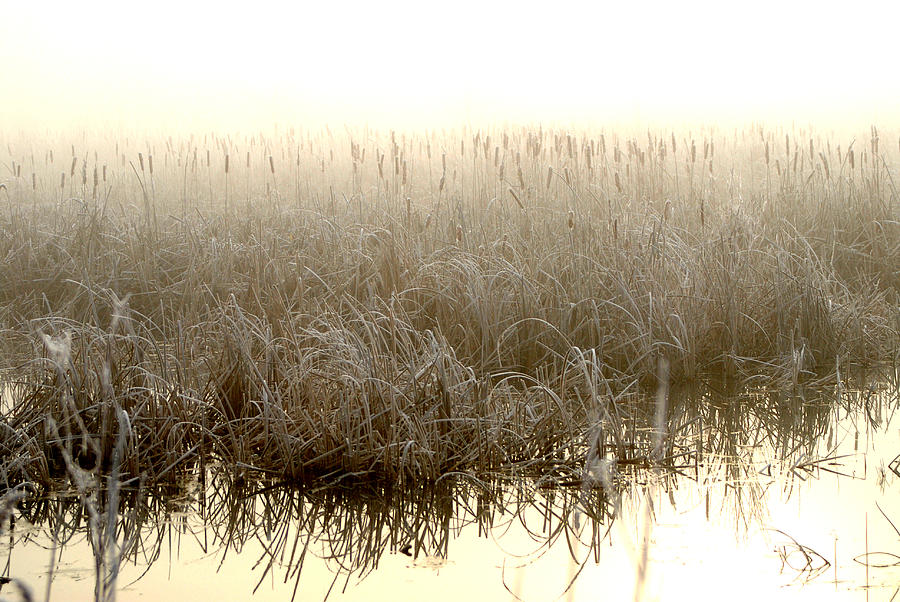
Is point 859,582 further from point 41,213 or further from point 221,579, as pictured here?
point 41,213

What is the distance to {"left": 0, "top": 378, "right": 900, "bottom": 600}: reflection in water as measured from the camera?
2.42 metres

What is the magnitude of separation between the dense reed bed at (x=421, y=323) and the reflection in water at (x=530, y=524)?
0.31ft

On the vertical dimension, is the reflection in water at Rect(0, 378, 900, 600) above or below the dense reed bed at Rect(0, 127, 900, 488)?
below

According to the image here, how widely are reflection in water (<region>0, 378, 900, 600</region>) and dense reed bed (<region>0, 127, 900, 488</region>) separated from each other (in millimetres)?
95

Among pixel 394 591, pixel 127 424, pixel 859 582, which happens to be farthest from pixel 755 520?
pixel 127 424

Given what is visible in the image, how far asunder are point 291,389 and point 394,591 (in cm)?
119

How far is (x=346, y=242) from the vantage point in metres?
5.38

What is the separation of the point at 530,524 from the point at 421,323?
192 centimetres

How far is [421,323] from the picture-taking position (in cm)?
459

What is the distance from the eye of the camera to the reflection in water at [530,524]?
242 centimetres

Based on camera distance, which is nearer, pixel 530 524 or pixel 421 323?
pixel 530 524

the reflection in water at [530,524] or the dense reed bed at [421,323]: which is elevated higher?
the dense reed bed at [421,323]

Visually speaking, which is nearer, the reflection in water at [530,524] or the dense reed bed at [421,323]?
the reflection in water at [530,524]

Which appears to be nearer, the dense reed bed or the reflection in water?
the reflection in water
